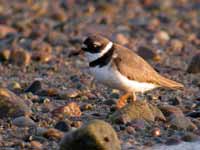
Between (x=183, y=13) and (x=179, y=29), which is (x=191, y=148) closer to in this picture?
(x=179, y=29)

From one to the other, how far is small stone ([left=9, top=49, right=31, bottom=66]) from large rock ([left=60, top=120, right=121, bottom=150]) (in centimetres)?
503

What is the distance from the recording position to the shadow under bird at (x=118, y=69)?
8.73 meters

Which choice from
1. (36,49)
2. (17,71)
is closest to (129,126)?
(17,71)

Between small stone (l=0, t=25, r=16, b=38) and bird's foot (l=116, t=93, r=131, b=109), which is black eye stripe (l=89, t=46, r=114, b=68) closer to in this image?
bird's foot (l=116, t=93, r=131, b=109)

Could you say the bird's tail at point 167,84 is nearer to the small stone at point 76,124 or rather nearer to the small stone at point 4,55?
the small stone at point 76,124

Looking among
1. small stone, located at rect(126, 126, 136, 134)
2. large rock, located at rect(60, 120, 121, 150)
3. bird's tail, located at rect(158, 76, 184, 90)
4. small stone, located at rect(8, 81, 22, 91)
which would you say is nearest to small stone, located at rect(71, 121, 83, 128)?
small stone, located at rect(126, 126, 136, 134)

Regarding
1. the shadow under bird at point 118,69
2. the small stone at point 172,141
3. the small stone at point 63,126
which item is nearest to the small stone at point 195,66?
the shadow under bird at point 118,69

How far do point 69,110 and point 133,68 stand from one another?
103 centimetres

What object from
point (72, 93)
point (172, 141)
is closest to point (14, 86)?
point (72, 93)

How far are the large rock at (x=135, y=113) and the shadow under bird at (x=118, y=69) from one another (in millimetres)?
428

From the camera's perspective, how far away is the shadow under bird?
873cm

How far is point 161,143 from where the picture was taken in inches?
313

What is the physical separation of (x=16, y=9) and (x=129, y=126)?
31.4 feet

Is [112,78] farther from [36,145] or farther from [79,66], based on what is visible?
[79,66]
